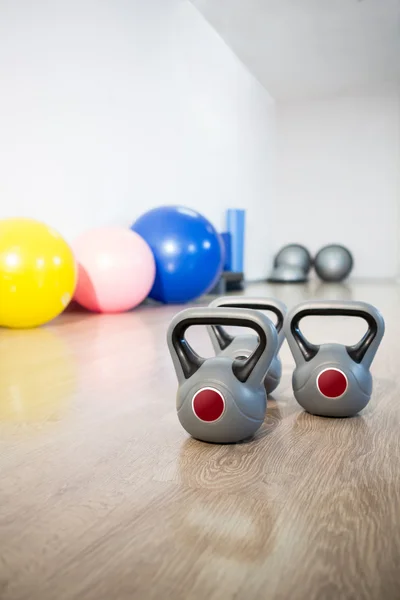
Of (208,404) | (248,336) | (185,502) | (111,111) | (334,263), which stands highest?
(111,111)

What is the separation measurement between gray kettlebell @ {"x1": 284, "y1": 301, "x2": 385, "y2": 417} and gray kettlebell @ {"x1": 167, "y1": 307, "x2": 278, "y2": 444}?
18 centimetres

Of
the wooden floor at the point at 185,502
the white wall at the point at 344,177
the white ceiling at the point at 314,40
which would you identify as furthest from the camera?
the white wall at the point at 344,177

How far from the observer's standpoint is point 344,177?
9188 mm

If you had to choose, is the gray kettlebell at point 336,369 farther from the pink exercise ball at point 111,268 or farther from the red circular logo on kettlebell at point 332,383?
the pink exercise ball at point 111,268

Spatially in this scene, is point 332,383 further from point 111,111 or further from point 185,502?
point 111,111

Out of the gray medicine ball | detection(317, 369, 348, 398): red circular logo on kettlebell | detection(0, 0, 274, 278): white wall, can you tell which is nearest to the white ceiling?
detection(0, 0, 274, 278): white wall

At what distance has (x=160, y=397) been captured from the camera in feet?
5.29

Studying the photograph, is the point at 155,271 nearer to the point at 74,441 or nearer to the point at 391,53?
the point at 74,441

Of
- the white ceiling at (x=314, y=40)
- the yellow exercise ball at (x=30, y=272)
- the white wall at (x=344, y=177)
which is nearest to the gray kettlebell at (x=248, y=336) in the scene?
the yellow exercise ball at (x=30, y=272)

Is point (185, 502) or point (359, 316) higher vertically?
point (359, 316)

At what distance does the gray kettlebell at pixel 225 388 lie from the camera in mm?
1154

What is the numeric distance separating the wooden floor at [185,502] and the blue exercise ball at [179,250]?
7.87ft

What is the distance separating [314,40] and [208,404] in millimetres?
6472

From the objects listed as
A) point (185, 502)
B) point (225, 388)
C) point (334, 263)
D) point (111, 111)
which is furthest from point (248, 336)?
point (334, 263)
